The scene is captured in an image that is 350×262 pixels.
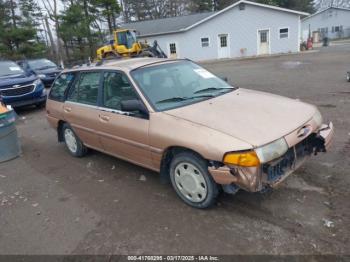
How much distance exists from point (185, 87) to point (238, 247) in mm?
2140

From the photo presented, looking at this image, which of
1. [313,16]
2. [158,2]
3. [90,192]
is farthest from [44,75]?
[313,16]

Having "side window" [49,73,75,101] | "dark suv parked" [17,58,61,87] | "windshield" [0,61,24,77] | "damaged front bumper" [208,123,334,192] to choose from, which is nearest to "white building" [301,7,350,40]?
"dark suv parked" [17,58,61,87]

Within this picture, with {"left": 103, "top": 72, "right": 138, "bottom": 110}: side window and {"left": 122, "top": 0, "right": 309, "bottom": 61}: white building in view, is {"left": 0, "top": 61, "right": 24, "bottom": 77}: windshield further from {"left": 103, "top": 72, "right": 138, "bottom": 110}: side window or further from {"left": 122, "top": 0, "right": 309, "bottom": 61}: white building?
{"left": 122, "top": 0, "right": 309, "bottom": 61}: white building

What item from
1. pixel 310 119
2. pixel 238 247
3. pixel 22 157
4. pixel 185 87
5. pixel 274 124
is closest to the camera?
pixel 238 247

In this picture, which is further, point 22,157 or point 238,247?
point 22,157

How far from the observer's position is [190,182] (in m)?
3.36

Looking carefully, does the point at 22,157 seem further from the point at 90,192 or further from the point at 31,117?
the point at 31,117

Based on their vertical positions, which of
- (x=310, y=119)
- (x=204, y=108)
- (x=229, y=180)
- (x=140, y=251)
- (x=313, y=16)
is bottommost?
(x=140, y=251)

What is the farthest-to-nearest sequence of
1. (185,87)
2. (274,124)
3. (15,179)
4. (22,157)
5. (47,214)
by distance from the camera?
(22,157)
(15,179)
(185,87)
(47,214)
(274,124)

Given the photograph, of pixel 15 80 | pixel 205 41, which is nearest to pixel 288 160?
pixel 15 80

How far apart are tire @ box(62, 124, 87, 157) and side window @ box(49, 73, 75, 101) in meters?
0.56

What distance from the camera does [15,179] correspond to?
15.8 ft

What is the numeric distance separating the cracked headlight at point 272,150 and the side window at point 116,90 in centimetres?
173

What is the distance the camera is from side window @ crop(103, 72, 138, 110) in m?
3.89
